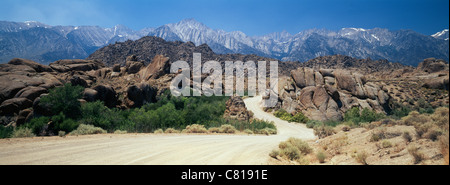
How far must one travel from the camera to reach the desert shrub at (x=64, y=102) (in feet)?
61.5

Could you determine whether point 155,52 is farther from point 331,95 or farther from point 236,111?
point 331,95

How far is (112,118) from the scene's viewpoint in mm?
20000

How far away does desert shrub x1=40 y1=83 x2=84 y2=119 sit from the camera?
18.8 meters

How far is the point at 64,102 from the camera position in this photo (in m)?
19.4

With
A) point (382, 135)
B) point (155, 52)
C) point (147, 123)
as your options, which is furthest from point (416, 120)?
point (155, 52)

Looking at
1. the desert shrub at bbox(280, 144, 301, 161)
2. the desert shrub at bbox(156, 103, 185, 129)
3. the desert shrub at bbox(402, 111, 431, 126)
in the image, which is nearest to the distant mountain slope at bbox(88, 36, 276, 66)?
the desert shrub at bbox(156, 103, 185, 129)

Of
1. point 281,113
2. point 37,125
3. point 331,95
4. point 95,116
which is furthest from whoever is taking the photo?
Answer: point 281,113

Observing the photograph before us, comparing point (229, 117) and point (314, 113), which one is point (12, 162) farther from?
point (314, 113)

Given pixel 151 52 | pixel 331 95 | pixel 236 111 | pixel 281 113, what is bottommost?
pixel 281 113

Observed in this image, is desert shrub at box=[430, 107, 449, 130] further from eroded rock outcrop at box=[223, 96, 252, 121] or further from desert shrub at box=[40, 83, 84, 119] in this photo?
desert shrub at box=[40, 83, 84, 119]

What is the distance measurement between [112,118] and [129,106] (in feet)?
35.3

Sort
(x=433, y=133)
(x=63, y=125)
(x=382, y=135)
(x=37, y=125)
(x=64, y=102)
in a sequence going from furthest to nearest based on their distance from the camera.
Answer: (x=64, y=102) < (x=63, y=125) < (x=37, y=125) < (x=382, y=135) < (x=433, y=133)

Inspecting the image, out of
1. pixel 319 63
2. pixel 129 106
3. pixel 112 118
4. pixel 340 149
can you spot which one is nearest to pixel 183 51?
pixel 319 63

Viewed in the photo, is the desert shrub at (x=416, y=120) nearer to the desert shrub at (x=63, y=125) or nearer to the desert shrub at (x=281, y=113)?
the desert shrub at (x=63, y=125)
